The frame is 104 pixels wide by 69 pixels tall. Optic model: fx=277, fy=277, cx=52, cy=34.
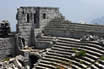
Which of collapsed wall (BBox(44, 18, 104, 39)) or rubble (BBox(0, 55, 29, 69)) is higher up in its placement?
collapsed wall (BBox(44, 18, 104, 39))

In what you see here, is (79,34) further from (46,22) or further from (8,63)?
(8,63)

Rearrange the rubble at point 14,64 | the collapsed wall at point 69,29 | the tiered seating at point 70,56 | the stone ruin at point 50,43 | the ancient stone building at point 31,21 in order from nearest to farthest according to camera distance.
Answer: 1. the tiered seating at point 70,56
2. the stone ruin at point 50,43
3. the rubble at point 14,64
4. the collapsed wall at point 69,29
5. the ancient stone building at point 31,21

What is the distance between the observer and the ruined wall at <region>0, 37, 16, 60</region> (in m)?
32.8

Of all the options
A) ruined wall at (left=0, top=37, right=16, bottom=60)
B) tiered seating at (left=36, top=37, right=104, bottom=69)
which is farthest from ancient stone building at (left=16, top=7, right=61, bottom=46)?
tiered seating at (left=36, top=37, right=104, bottom=69)

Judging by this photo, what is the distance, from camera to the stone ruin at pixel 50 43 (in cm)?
2627

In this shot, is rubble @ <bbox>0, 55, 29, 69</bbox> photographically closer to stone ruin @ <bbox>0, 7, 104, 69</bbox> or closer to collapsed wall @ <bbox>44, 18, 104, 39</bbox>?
stone ruin @ <bbox>0, 7, 104, 69</bbox>

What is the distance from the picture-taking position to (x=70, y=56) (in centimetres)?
2727

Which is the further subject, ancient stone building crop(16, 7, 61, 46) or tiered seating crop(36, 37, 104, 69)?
ancient stone building crop(16, 7, 61, 46)

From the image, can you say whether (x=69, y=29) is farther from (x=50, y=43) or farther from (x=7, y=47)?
(x=7, y=47)

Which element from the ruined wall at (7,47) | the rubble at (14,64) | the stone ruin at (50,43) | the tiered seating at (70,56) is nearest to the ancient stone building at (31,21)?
the stone ruin at (50,43)

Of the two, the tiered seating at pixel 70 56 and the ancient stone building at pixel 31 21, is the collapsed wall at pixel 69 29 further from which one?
the tiered seating at pixel 70 56

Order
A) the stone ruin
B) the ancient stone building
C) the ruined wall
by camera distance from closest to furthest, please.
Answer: the stone ruin
the ruined wall
the ancient stone building

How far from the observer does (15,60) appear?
29.8 metres

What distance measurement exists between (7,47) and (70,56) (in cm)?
929
